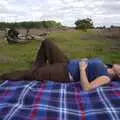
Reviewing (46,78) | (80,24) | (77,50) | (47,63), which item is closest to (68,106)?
(46,78)

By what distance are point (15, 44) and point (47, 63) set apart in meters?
5.94

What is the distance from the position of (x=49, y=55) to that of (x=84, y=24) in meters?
10.4

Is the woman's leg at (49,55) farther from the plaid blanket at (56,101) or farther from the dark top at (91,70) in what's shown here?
the plaid blanket at (56,101)

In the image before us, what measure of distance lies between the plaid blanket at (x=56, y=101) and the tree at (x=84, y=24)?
396 inches

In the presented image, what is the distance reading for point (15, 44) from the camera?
962 centimetres

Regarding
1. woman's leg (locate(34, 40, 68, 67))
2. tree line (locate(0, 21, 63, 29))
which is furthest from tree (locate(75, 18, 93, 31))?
woman's leg (locate(34, 40, 68, 67))

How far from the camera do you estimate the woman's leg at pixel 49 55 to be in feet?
12.2

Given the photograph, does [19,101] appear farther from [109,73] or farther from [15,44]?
[15,44]

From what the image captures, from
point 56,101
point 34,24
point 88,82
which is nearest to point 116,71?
point 88,82

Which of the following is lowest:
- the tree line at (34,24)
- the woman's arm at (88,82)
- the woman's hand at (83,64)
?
the tree line at (34,24)

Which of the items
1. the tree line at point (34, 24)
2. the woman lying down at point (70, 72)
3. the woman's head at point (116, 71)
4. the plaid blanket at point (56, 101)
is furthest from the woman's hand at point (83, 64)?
the tree line at point (34, 24)

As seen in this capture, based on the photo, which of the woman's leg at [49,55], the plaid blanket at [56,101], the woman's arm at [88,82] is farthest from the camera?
the woman's leg at [49,55]

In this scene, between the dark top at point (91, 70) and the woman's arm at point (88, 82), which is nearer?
the woman's arm at point (88, 82)

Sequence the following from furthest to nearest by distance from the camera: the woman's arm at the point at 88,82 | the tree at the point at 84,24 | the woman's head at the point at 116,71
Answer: the tree at the point at 84,24 → the woman's head at the point at 116,71 → the woman's arm at the point at 88,82
